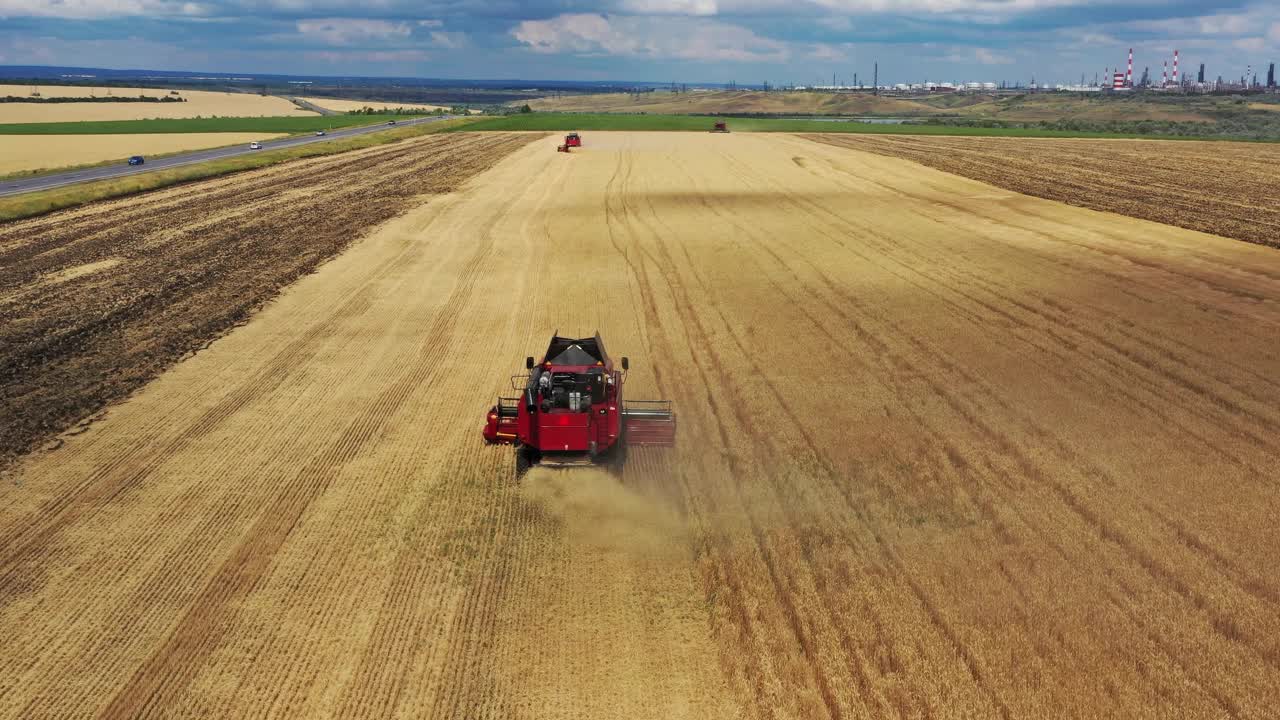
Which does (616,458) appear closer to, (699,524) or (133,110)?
(699,524)

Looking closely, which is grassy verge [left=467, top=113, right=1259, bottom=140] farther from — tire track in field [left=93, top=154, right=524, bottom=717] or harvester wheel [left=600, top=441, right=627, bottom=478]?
harvester wheel [left=600, top=441, right=627, bottom=478]

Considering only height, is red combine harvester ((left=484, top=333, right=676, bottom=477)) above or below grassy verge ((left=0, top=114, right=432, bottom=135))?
below

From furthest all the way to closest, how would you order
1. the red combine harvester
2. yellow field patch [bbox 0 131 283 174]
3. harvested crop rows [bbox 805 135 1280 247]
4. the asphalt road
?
yellow field patch [bbox 0 131 283 174]
the asphalt road
harvested crop rows [bbox 805 135 1280 247]
the red combine harvester

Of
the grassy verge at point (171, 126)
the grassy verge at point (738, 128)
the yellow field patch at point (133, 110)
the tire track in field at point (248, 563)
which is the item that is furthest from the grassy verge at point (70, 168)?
the yellow field patch at point (133, 110)

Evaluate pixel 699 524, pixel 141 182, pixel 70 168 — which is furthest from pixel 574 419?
pixel 70 168

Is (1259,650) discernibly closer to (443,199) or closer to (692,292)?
(692,292)

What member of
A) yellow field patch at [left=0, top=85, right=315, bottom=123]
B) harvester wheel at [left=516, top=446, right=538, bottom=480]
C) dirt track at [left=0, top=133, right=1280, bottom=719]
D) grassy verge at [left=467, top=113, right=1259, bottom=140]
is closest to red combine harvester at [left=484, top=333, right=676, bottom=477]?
harvester wheel at [left=516, top=446, right=538, bottom=480]

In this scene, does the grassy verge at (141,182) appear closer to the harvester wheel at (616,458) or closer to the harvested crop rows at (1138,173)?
the harvester wheel at (616,458)

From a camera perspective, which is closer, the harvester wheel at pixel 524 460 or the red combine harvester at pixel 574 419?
the red combine harvester at pixel 574 419
